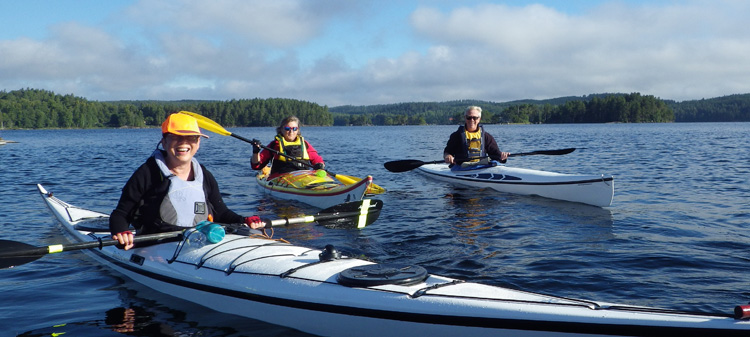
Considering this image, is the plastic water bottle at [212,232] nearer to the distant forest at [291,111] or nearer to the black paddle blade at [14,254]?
the black paddle blade at [14,254]

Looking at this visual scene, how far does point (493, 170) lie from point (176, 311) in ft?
28.8

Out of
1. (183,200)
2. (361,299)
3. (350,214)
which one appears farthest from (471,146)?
(361,299)

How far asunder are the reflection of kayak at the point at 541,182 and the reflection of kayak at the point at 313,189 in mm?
3556

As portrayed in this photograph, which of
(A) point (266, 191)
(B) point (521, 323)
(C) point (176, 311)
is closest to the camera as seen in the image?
(B) point (521, 323)

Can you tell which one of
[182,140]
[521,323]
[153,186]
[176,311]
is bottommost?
[176,311]

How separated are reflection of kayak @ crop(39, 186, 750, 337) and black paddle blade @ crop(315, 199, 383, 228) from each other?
4.86ft

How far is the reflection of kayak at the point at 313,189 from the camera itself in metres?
9.58

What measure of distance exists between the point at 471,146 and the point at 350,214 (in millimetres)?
6145

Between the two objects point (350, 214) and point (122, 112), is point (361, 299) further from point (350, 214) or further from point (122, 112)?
point (122, 112)

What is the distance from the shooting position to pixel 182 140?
5.07m

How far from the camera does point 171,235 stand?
5.05 m

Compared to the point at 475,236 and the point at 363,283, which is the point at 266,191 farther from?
the point at 363,283

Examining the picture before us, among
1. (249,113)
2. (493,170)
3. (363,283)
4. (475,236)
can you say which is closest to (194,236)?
(363,283)

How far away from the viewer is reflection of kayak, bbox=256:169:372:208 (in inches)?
377
